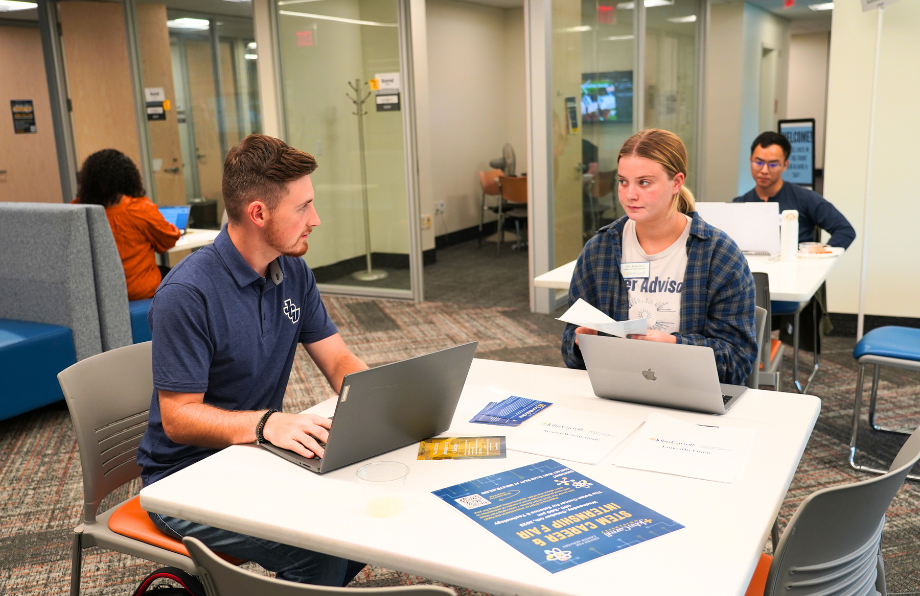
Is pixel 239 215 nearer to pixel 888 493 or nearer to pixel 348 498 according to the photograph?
pixel 348 498

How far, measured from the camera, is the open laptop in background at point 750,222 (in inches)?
139

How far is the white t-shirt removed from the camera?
2172mm

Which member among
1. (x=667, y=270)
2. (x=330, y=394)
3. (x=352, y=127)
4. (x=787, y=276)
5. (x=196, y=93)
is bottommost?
(x=330, y=394)

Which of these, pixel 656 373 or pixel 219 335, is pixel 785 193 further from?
pixel 219 335

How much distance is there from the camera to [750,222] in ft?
11.8

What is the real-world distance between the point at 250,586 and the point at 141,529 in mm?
875

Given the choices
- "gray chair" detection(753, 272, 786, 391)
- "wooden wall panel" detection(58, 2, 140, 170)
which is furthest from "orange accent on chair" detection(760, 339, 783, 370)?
"wooden wall panel" detection(58, 2, 140, 170)

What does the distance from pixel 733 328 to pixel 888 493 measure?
2.91ft

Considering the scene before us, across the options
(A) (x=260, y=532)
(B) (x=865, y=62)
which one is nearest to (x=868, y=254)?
(B) (x=865, y=62)

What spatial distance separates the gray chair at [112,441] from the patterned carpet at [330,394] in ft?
2.17

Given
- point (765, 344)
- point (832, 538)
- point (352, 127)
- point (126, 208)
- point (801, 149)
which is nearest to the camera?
point (832, 538)

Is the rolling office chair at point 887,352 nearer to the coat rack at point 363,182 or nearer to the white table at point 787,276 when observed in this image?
the white table at point 787,276

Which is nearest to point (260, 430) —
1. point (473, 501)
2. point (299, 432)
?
point (299, 432)

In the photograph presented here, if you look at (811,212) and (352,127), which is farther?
(352,127)
